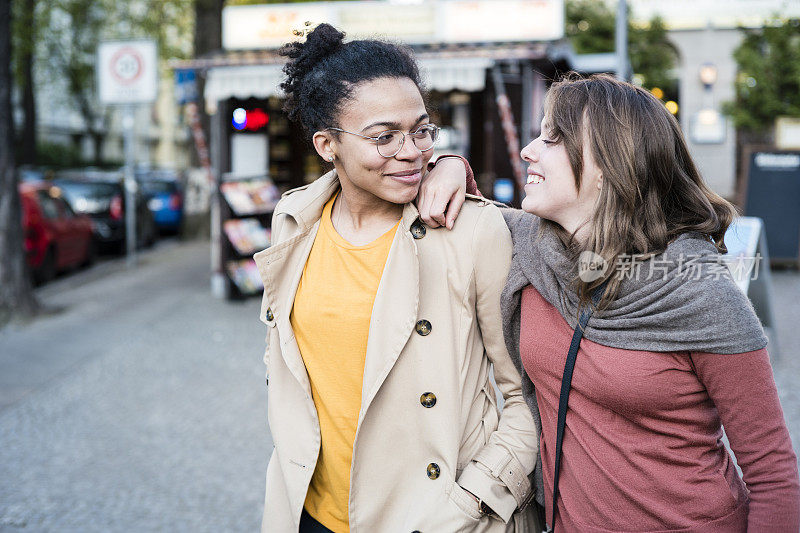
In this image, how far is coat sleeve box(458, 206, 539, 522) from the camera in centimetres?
207

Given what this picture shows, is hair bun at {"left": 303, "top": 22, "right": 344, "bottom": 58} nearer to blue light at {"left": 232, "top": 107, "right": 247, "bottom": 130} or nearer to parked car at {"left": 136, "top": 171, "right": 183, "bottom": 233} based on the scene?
blue light at {"left": 232, "top": 107, "right": 247, "bottom": 130}

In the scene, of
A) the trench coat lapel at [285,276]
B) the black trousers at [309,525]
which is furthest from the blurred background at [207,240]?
the black trousers at [309,525]

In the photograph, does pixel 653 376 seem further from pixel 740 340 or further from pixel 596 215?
pixel 596 215

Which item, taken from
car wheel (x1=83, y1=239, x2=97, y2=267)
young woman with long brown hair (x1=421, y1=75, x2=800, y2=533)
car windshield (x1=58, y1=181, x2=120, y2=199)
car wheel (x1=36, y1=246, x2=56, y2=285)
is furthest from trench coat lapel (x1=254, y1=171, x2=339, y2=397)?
car windshield (x1=58, y1=181, x2=120, y2=199)

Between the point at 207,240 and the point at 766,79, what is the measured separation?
45.1 ft

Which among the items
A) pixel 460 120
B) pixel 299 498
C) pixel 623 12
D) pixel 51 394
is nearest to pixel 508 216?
pixel 299 498

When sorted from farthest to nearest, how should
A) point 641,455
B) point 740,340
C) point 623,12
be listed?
point 623,12 < point 641,455 < point 740,340

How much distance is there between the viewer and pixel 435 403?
2.10 m

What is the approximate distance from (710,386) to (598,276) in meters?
0.35

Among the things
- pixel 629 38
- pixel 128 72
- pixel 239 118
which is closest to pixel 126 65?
pixel 128 72

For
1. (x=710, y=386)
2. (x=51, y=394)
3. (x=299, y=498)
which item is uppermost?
(x=710, y=386)

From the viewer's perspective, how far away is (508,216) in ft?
7.71

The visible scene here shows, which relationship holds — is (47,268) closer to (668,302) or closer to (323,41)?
(323,41)

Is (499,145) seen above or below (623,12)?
below
